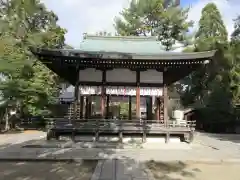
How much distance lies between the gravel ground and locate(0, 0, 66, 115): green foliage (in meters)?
8.75

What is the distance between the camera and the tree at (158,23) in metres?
35.0

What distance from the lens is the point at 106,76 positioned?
15469 millimetres

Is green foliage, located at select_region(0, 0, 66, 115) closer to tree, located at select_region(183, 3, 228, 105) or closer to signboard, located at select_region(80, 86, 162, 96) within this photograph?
signboard, located at select_region(80, 86, 162, 96)

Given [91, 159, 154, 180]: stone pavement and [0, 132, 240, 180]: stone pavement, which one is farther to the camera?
[0, 132, 240, 180]: stone pavement

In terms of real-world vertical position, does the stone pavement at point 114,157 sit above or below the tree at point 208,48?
below

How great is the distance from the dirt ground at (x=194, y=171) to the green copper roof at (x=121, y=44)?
10.3 m

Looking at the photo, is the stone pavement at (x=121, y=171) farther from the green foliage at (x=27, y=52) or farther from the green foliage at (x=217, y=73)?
the green foliage at (x=217, y=73)

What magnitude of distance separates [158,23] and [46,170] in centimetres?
3068

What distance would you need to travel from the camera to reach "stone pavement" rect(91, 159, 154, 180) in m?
6.63

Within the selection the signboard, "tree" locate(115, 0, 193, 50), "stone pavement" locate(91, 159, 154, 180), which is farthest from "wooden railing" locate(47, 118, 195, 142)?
"tree" locate(115, 0, 193, 50)

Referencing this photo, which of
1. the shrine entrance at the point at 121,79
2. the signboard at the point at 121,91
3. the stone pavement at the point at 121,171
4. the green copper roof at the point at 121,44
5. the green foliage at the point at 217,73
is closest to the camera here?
the stone pavement at the point at 121,171

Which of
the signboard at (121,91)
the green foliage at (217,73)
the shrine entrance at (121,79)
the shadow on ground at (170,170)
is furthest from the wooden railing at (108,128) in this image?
the green foliage at (217,73)

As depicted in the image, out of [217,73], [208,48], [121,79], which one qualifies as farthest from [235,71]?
[121,79]

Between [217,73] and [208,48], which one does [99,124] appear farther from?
[208,48]
